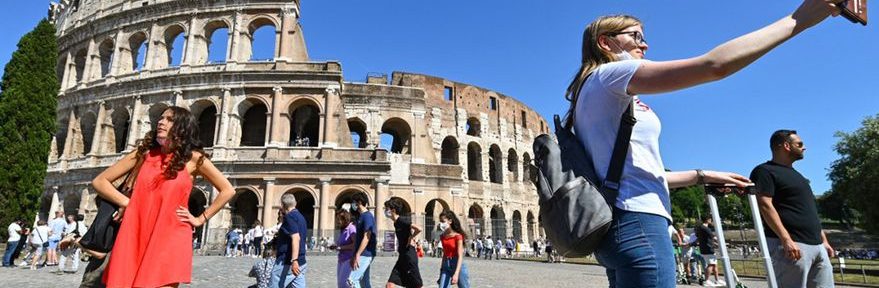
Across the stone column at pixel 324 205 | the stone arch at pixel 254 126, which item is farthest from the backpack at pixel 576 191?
the stone arch at pixel 254 126

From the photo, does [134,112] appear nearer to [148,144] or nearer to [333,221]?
[333,221]

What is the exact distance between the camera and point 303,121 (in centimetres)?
2514

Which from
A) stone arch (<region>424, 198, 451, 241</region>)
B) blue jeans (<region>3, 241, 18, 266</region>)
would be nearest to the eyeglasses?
blue jeans (<region>3, 241, 18, 266</region>)

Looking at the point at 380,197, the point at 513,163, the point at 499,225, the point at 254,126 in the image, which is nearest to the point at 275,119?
the point at 254,126

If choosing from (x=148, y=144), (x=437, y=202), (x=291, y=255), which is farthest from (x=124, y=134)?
(x=148, y=144)

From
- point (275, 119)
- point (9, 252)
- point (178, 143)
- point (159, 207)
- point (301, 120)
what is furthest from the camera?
point (301, 120)

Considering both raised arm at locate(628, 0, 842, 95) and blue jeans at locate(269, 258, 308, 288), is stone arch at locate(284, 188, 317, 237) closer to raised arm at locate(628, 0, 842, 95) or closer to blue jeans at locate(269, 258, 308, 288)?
blue jeans at locate(269, 258, 308, 288)

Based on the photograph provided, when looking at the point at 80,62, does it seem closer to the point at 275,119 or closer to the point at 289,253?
the point at 275,119

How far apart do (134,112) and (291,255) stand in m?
23.0

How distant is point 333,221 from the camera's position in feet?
71.7

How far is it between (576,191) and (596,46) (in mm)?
625

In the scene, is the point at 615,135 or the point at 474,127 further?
the point at 474,127

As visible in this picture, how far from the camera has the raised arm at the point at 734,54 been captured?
1377 millimetres

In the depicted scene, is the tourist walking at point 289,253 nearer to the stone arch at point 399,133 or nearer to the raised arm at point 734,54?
the raised arm at point 734,54
